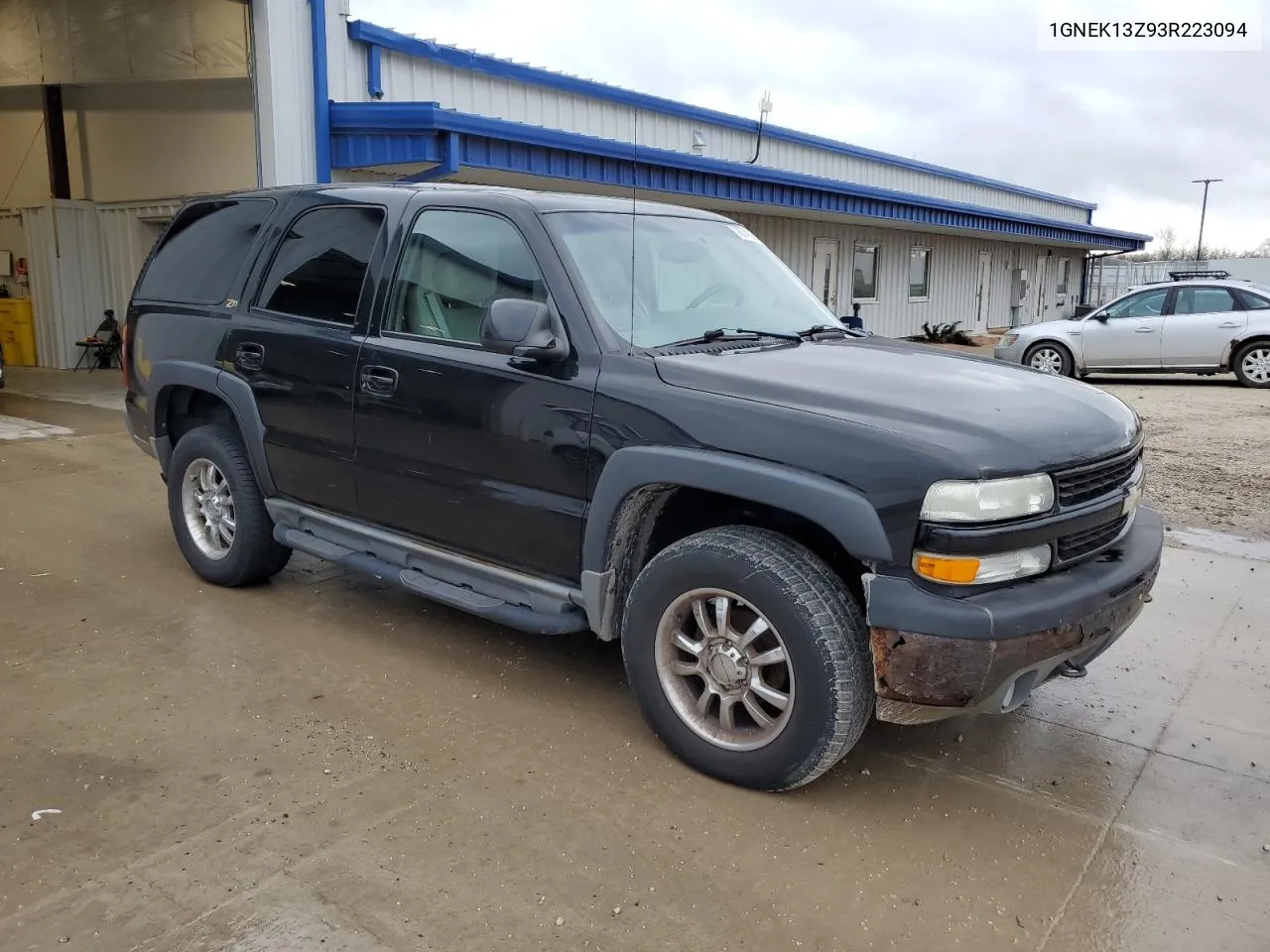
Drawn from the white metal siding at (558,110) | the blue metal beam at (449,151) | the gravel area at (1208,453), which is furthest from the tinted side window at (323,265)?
the gravel area at (1208,453)

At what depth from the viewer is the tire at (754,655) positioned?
317 centimetres

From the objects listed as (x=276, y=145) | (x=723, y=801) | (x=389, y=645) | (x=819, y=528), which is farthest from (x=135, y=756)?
(x=276, y=145)

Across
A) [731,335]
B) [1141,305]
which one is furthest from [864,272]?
[731,335]

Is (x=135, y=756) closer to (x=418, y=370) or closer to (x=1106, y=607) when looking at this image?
Answer: (x=418, y=370)

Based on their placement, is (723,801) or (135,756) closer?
(723,801)

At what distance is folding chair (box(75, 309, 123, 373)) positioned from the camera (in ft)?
50.5

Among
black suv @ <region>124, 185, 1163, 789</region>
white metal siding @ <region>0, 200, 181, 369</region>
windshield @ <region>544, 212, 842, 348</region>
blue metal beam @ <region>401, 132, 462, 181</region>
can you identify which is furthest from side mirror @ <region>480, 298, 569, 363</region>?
white metal siding @ <region>0, 200, 181, 369</region>

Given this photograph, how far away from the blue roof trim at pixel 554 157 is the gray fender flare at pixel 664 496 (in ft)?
10.5

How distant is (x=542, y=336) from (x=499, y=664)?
1.57 meters

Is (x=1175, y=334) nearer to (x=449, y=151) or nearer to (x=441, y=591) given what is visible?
(x=449, y=151)

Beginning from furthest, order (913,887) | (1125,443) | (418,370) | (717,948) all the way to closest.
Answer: (418,370), (1125,443), (913,887), (717,948)

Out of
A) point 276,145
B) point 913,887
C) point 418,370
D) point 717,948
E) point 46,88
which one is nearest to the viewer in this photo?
point 717,948

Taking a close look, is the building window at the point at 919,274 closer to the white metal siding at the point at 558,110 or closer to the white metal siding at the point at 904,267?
the white metal siding at the point at 904,267

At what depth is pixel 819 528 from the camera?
11.2 ft
